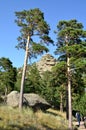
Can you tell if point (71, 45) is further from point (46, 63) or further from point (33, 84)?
point (46, 63)

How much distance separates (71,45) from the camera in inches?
1393

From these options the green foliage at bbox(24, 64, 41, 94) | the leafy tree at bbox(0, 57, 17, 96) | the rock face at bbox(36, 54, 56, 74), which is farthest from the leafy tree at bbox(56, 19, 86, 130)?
the rock face at bbox(36, 54, 56, 74)

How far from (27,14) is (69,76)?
8446 mm

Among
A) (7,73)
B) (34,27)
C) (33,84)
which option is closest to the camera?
(34,27)

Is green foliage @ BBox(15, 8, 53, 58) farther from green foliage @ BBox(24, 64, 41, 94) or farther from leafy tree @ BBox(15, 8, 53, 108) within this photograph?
green foliage @ BBox(24, 64, 41, 94)

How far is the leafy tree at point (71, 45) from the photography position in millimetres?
33781

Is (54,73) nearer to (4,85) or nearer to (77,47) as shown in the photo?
(77,47)

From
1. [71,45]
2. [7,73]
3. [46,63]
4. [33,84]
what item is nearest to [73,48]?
[71,45]

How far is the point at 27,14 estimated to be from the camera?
3334cm

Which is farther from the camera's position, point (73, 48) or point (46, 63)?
point (46, 63)

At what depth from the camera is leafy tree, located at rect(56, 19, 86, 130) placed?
33781 millimetres

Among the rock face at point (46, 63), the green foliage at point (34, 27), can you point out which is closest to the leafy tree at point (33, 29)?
the green foliage at point (34, 27)

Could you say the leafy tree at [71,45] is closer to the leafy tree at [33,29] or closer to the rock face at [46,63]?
the leafy tree at [33,29]

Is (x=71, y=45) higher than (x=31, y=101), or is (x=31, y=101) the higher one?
(x=71, y=45)
